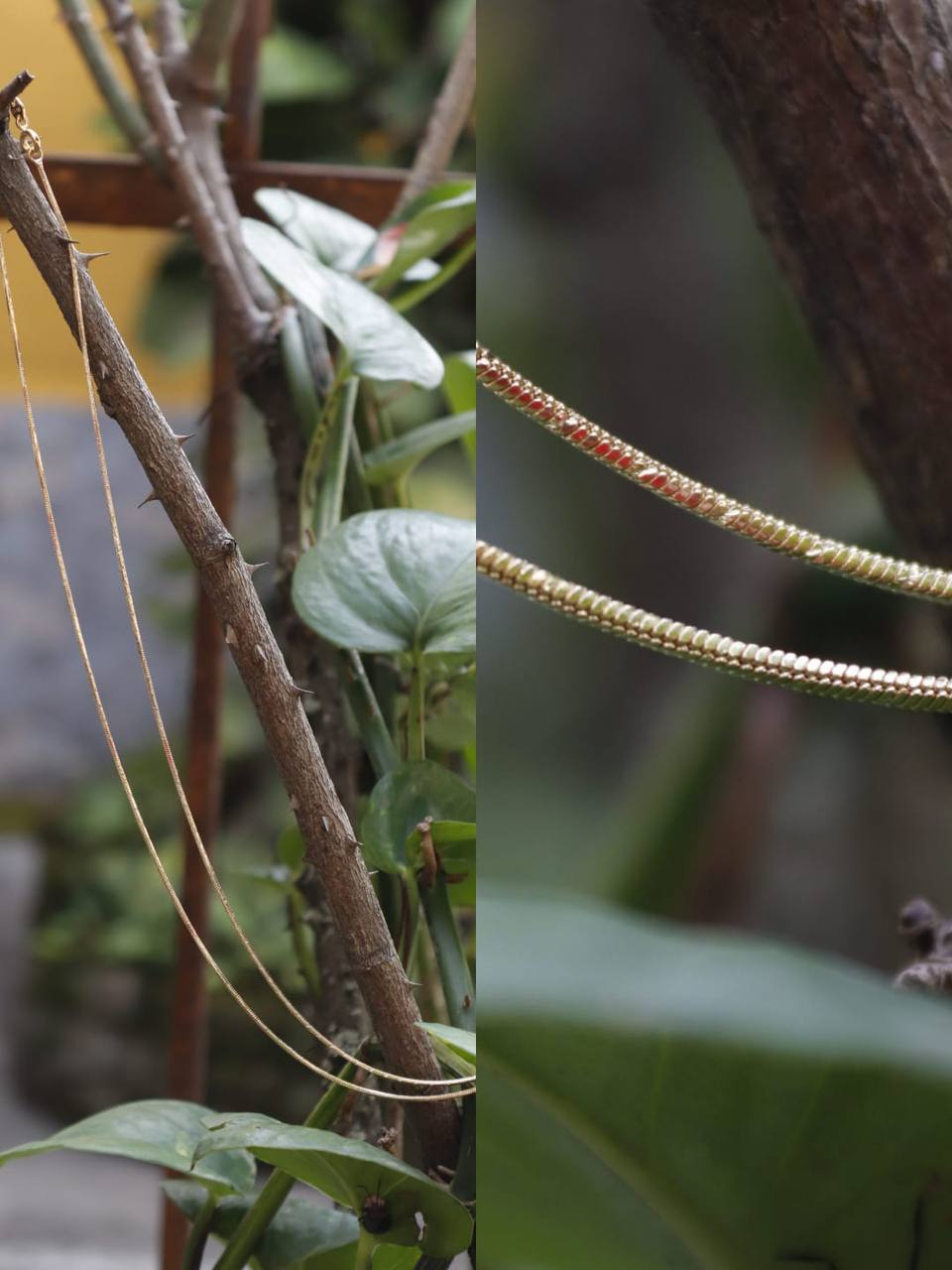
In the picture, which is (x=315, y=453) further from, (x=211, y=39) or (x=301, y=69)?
Result: (x=301, y=69)

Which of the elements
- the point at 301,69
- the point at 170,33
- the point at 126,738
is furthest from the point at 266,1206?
the point at 126,738

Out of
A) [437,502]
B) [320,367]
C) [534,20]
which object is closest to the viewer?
[534,20]

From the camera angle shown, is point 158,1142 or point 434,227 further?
point 434,227

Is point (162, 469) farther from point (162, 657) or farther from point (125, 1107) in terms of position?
point (162, 657)

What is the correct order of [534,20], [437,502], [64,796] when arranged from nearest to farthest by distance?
1. [534,20]
2. [437,502]
3. [64,796]

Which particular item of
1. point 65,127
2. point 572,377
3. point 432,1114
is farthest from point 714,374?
point 65,127

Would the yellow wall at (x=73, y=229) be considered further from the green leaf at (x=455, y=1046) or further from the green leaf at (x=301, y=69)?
the green leaf at (x=301, y=69)
